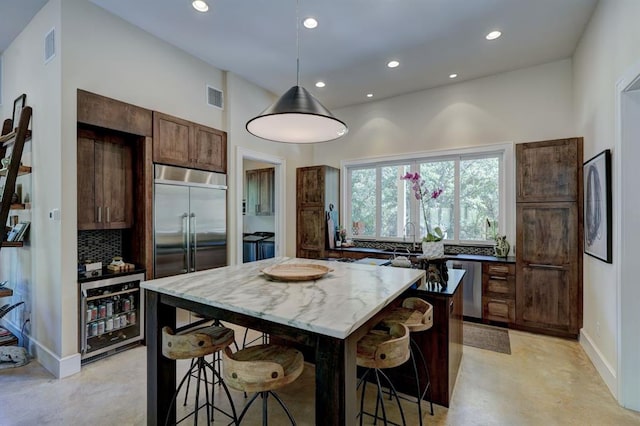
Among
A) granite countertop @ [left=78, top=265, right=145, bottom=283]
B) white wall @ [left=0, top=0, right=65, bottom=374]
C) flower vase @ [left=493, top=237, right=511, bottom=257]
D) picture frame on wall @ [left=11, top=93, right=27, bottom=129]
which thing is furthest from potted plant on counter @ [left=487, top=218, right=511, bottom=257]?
picture frame on wall @ [left=11, top=93, right=27, bottom=129]

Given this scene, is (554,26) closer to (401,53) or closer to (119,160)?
(401,53)

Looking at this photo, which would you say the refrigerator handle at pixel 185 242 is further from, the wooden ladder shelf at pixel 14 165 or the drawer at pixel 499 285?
the drawer at pixel 499 285

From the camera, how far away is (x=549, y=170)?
3.71 meters

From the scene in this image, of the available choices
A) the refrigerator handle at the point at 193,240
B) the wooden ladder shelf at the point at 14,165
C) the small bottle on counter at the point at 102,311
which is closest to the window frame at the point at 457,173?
the refrigerator handle at the point at 193,240

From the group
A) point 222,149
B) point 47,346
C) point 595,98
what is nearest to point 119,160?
point 222,149

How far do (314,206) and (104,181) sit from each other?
306 centimetres

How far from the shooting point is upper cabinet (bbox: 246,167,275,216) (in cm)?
646

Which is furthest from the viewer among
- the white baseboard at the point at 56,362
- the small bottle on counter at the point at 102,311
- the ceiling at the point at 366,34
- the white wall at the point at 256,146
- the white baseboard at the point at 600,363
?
the white wall at the point at 256,146

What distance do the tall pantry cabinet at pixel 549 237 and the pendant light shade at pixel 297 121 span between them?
2666 mm

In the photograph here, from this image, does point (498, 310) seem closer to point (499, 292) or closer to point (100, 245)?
point (499, 292)

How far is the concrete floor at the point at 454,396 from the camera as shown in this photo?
221 centimetres

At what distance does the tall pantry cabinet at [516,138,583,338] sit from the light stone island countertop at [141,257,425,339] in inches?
93.4

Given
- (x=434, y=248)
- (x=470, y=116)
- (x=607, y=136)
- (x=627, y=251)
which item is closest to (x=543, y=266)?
(x=627, y=251)

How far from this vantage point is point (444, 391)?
7.61ft
